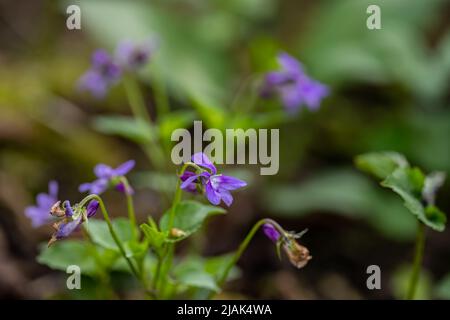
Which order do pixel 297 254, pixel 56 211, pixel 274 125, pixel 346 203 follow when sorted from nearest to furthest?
pixel 56 211 < pixel 297 254 < pixel 346 203 < pixel 274 125

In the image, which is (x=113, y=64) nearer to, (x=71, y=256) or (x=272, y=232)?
(x=71, y=256)

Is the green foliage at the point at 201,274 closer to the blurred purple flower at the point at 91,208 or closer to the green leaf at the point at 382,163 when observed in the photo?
the blurred purple flower at the point at 91,208

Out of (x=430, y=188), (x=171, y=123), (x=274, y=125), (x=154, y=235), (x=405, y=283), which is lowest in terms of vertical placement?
(x=405, y=283)

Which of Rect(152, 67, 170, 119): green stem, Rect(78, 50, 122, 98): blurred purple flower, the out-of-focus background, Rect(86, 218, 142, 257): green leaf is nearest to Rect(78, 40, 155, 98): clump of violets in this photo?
Rect(78, 50, 122, 98): blurred purple flower

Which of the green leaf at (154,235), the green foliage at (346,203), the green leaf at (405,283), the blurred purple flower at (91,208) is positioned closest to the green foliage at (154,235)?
the green leaf at (154,235)

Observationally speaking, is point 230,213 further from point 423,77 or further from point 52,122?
point 423,77

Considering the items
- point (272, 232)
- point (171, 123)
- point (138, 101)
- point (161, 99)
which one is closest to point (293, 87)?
point (171, 123)

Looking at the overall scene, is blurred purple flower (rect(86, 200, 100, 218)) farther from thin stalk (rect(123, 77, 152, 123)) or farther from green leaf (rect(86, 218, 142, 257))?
thin stalk (rect(123, 77, 152, 123))

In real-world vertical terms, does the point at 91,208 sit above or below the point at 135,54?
below
